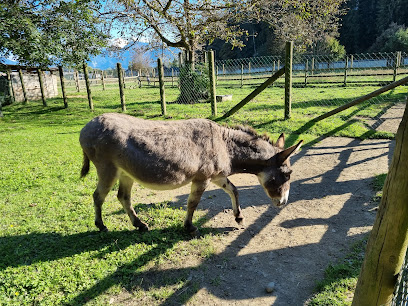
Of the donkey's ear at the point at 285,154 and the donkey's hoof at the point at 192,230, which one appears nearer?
the donkey's ear at the point at 285,154

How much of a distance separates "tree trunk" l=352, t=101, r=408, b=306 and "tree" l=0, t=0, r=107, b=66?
14.6 meters

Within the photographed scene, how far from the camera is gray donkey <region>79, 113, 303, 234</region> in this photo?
12.3 feet

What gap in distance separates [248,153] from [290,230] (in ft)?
4.44

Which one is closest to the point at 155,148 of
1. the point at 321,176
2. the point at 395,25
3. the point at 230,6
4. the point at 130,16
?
the point at 321,176

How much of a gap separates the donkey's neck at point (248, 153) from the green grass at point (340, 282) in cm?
165

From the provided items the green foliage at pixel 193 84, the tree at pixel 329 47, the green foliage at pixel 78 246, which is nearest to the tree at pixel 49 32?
the green foliage at pixel 193 84

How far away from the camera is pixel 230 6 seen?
42.2 ft

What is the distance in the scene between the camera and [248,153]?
429 cm

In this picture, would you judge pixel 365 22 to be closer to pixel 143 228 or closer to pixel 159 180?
pixel 159 180

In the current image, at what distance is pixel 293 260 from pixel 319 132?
5.71 metres

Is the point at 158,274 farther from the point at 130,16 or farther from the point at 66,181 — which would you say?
the point at 130,16

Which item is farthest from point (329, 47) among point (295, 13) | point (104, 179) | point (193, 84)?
point (104, 179)

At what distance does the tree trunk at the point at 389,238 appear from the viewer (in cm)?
194

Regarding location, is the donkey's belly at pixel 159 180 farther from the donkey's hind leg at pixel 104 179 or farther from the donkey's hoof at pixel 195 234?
the donkey's hoof at pixel 195 234
